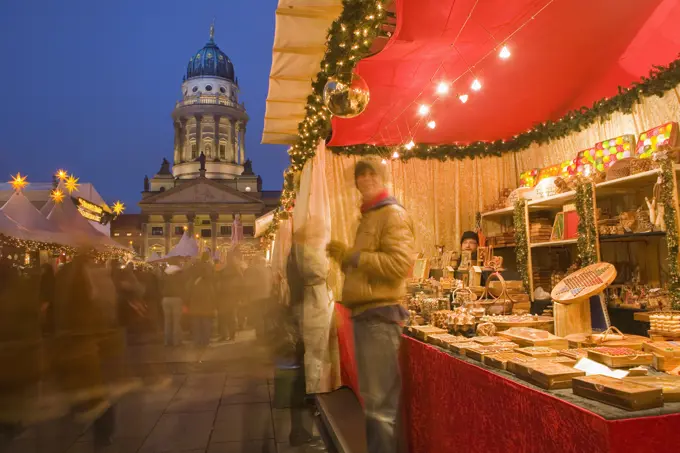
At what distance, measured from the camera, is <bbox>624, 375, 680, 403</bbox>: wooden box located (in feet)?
5.41

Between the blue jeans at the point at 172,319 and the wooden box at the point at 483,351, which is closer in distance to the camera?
the wooden box at the point at 483,351

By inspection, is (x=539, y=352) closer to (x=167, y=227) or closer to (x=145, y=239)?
(x=167, y=227)

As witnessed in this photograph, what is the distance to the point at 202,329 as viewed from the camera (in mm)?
10734

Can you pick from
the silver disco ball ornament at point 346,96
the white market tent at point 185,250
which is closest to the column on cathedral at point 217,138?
the white market tent at point 185,250

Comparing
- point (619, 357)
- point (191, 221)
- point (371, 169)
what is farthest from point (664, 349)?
point (191, 221)

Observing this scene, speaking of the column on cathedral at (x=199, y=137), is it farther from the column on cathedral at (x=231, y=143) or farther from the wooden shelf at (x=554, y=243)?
the wooden shelf at (x=554, y=243)

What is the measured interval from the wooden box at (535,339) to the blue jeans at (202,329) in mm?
8651

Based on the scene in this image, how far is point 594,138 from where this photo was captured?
6246 mm

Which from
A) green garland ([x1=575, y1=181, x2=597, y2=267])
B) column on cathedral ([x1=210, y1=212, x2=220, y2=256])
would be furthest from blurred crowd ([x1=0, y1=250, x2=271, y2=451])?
column on cathedral ([x1=210, y1=212, x2=220, y2=256])

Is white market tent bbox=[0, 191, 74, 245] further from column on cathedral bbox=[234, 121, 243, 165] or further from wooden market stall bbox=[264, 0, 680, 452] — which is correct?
column on cathedral bbox=[234, 121, 243, 165]

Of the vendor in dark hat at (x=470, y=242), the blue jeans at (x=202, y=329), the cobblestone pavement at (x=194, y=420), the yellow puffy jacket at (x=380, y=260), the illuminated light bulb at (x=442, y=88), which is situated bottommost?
the cobblestone pavement at (x=194, y=420)

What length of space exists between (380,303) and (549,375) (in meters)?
1.20

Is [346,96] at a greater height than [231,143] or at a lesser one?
lesser

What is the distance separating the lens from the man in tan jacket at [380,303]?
2.88 metres
